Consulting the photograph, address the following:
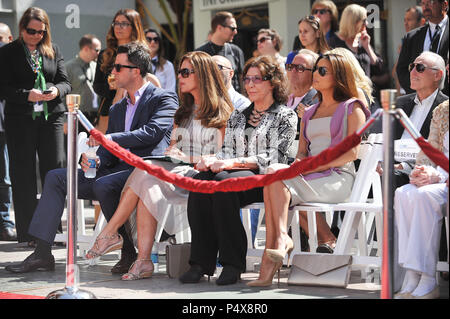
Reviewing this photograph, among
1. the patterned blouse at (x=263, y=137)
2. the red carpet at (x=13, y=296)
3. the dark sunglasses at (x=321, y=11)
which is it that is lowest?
the red carpet at (x=13, y=296)

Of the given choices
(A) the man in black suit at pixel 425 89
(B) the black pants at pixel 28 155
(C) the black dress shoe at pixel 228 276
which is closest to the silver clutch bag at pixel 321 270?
(C) the black dress shoe at pixel 228 276

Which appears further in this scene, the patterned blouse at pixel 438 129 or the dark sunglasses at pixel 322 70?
the dark sunglasses at pixel 322 70

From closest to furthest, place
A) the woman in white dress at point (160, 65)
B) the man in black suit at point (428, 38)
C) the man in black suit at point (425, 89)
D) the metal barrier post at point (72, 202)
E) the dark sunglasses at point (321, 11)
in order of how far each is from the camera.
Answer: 1. the metal barrier post at point (72, 202)
2. the man in black suit at point (425, 89)
3. the man in black suit at point (428, 38)
4. the dark sunglasses at point (321, 11)
5. the woman in white dress at point (160, 65)

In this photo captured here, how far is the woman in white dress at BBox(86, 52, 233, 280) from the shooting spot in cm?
614

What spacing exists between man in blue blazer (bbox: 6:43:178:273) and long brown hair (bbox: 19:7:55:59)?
48.6 inches

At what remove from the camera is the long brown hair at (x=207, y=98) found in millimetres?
6516

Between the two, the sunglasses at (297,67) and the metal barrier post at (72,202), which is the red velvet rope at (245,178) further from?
the sunglasses at (297,67)

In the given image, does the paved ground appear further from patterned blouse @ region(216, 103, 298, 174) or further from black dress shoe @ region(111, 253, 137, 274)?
patterned blouse @ region(216, 103, 298, 174)

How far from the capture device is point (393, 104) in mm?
4332

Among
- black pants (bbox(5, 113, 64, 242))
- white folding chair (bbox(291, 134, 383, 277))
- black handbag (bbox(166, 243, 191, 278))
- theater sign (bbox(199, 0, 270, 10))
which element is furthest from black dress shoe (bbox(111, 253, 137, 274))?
theater sign (bbox(199, 0, 270, 10))

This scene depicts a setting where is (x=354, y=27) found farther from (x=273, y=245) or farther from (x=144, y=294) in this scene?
(x=144, y=294)

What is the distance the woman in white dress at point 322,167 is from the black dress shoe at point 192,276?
1.30ft
